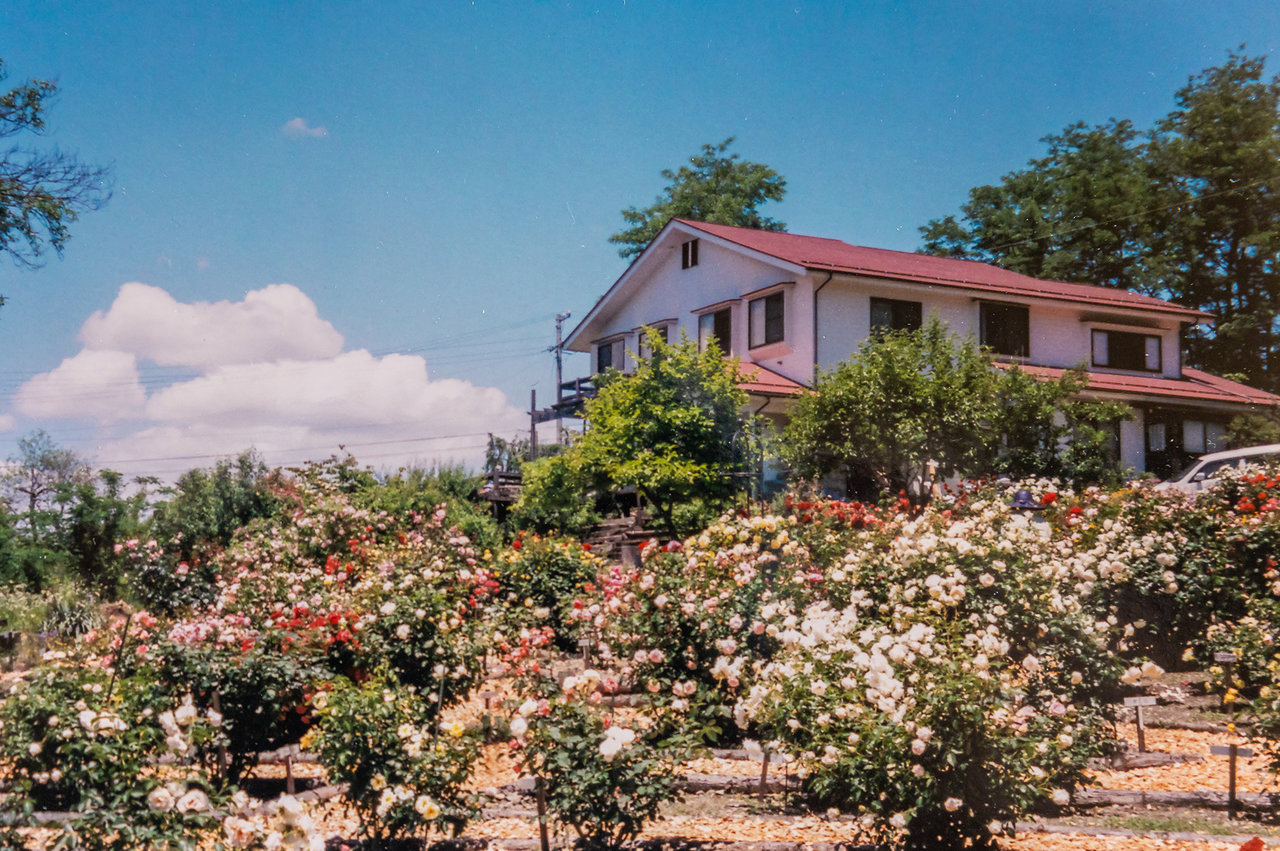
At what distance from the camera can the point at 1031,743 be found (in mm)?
4273

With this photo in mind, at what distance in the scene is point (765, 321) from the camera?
72.9 feet

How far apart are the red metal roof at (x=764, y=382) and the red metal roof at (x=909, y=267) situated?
250 centimetres

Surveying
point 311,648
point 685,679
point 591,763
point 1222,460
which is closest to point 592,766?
point 591,763

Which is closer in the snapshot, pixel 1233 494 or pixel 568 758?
pixel 568 758

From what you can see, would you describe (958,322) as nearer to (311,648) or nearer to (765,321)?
(765,321)

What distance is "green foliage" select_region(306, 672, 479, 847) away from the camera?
460cm

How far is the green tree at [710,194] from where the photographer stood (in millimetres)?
35031

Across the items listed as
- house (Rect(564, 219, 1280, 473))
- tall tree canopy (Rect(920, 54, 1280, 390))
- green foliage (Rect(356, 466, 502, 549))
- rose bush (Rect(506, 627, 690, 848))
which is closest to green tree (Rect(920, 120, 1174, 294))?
tall tree canopy (Rect(920, 54, 1280, 390))

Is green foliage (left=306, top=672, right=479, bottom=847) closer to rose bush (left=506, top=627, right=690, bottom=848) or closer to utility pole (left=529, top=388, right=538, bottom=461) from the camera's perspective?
rose bush (left=506, top=627, right=690, bottom=848)

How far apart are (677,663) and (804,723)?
1.85m

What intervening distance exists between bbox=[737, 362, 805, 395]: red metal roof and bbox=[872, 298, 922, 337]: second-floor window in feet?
8.44

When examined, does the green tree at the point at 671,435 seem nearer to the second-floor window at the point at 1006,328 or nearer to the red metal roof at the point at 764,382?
the red metal roof at the point at 764,382

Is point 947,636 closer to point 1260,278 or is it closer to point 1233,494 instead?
point 1233,494

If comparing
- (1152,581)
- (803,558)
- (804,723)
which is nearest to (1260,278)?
(1152,581)
